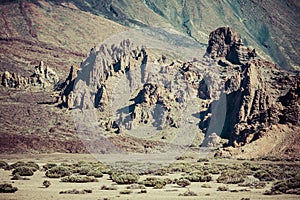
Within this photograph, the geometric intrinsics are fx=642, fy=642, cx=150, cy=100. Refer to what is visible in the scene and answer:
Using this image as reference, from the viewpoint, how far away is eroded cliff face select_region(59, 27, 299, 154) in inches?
3942

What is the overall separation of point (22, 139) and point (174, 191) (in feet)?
232

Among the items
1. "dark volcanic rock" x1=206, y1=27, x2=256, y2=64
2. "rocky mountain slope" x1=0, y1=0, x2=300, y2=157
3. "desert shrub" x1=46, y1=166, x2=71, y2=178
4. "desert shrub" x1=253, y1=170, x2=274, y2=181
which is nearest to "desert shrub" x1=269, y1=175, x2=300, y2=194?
"desert shrub" x1=253, y1=170, x2=274, y2=181

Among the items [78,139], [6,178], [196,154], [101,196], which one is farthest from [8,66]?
[101,196]

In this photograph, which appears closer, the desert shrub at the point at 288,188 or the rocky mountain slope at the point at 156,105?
the desert shrub at the point at 288,188

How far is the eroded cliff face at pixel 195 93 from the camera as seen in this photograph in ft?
329

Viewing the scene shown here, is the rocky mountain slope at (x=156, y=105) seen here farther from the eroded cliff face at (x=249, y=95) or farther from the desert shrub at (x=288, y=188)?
the desert shrub at (x=288, y=188)

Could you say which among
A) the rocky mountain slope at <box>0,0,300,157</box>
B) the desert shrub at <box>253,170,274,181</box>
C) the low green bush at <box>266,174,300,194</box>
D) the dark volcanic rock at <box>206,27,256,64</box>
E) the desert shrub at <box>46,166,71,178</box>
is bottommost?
the desert shrub at <box>46,166,71,178</box>

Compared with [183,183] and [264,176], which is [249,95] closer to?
[264,176]

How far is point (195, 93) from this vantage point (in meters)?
134

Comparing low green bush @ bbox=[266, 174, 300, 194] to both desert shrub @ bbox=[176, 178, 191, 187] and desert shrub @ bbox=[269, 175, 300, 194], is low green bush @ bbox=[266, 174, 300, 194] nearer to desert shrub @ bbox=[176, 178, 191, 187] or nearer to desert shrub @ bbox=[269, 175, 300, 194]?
desert shrub @ bbox=[269, 175, 300, 194]

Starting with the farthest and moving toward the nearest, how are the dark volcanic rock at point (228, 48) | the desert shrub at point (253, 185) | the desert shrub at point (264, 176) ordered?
the dark volcanic rock at point (228, 48) → the desert shrub at point (264, 176) → the desert shrub at point (253, 185)

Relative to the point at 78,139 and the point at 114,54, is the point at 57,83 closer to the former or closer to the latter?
the point at 114,54

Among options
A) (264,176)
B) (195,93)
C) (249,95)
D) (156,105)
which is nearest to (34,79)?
(156,105)

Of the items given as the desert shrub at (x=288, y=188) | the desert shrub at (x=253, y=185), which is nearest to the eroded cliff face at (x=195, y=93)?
the desert shrub at (x=253, y=185)
